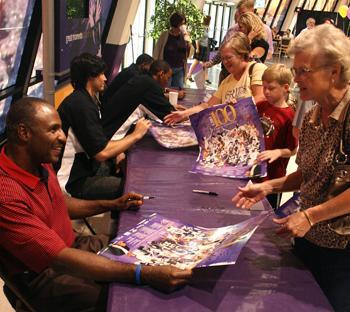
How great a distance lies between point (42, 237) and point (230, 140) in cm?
129

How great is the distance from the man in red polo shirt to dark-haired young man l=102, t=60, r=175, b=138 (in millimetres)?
1363

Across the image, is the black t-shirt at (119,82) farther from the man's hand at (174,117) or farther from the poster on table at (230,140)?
the poster on table at (230,140)

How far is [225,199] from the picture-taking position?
1945 mm

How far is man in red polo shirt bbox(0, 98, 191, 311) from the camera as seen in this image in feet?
4.16

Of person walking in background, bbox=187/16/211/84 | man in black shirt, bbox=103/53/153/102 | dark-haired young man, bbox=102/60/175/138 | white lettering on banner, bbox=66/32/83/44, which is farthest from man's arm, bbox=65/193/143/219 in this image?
person walking in background, bbox=187/16/211/84

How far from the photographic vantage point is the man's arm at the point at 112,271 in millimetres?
1243

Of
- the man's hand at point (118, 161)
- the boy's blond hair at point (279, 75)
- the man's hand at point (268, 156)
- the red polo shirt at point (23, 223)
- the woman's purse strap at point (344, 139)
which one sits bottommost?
the man's hand at point (118, 161)

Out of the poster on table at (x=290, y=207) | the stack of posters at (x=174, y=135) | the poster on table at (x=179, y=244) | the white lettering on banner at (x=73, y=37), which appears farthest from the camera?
the white lettering on banner at (x=73, y=37)

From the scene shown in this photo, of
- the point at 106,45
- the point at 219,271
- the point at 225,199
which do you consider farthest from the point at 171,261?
the point at 106,45

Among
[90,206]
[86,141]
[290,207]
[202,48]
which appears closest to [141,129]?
[86,141]

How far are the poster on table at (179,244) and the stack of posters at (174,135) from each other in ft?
3.56

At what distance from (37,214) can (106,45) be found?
21.1 ft

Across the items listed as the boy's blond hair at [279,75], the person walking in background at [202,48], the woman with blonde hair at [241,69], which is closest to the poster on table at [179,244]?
the boy's blond hair at [279,75]

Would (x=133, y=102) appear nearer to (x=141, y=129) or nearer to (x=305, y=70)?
(x=141, y=129)
